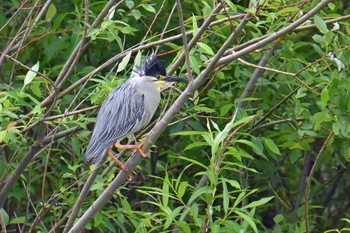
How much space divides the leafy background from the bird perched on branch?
0.29 feet

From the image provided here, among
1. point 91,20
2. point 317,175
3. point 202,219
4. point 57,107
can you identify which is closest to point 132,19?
point 91,20

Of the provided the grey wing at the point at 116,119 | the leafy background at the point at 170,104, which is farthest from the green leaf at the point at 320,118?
the grey wing at the point at 116,119

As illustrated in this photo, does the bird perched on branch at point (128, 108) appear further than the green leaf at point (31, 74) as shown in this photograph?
Yes

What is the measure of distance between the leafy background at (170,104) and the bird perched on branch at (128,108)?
9cm

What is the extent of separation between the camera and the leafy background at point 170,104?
179 inches

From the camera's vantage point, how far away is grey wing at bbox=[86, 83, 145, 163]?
4527 mm

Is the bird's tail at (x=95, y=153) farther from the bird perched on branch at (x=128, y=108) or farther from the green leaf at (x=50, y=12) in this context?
the green leaf at (x=50, y=12)

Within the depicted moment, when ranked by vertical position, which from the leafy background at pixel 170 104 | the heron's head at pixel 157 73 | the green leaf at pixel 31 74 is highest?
the green leaf at pixel 31 74

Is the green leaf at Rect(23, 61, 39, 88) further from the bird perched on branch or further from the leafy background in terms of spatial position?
the bird perched on branch

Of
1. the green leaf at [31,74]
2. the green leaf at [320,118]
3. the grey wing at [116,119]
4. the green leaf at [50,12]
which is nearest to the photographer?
the green leaf at [31,74]

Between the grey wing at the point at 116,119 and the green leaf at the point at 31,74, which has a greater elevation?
the green leaf at the point at 31,74

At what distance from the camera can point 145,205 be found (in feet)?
20.0

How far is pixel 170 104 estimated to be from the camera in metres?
5.16

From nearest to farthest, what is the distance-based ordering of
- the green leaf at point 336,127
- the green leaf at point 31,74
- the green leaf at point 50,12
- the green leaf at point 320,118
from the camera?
1. the green leaf at point 31,74
2. the green leaf at point 336,127
3. the green leaf at point 320,118
4. the green leaf at point 50,12
